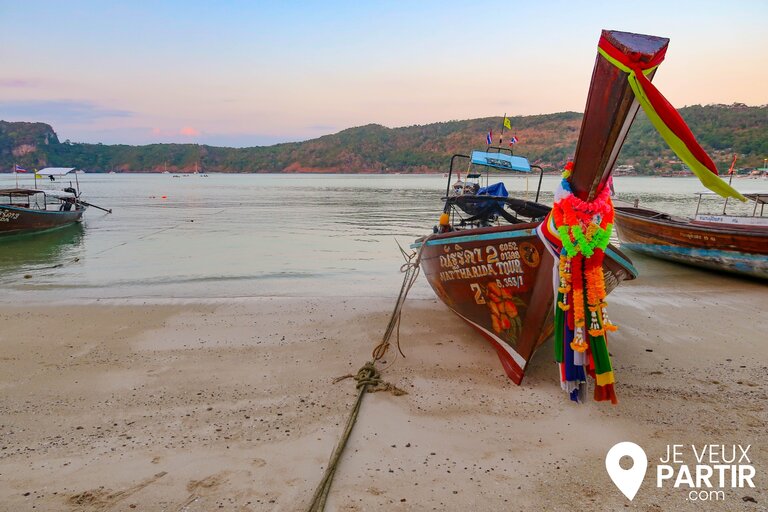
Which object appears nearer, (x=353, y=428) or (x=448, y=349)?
(x=353, y=428)

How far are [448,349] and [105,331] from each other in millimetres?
5102

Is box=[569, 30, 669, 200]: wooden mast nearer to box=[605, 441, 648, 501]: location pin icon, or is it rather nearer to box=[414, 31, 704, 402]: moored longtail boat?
box=[414, 31, 704, 402]: moored longtail boat

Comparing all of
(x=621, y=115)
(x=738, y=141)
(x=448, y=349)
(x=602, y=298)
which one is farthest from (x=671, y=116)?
(x=738, y=141)

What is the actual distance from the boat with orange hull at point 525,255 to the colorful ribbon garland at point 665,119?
0.16 feet

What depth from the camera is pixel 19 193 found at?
20125mm

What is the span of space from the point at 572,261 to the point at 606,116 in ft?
3.94

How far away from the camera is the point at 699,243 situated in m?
11.2

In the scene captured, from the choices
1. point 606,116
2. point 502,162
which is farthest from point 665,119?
point 502,162

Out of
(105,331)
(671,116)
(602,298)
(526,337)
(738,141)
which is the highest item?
(738,141)

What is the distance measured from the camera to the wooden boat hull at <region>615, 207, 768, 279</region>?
32.5 feet

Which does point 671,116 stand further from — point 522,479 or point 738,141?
point 738,141

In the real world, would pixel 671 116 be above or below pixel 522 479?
A: above

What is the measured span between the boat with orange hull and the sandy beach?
0.58 metres

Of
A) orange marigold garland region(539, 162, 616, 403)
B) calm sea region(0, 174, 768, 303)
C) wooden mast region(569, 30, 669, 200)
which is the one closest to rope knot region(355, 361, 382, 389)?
orange marigold garland region(539, 162, 616, 403)
